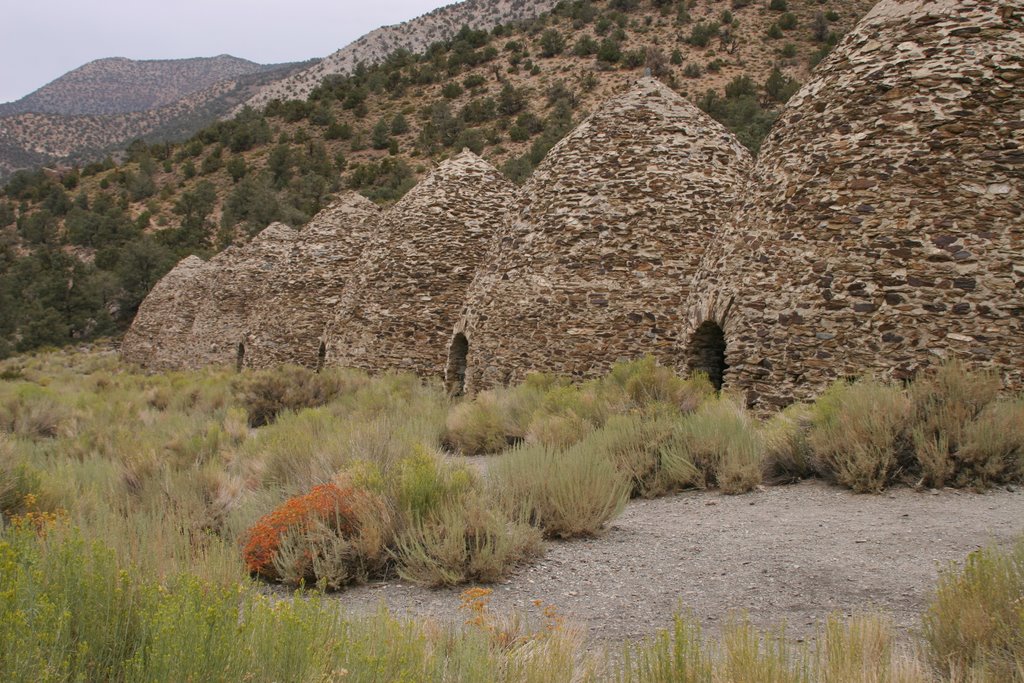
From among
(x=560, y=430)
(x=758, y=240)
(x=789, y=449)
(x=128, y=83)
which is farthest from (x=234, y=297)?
(x=128, y=83)

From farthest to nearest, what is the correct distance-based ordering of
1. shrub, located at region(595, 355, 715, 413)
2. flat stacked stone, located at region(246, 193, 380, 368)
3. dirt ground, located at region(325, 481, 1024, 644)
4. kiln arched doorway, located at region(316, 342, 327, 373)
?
1. flat stacked stone, located at region(246, 193, 380, 368)
2. kiln arched doorway, located at region(316, 342, 327, 373)
3. shrub, located at region(595, 355, 715, 413)
4. dirt ground, located at region(325, 481, 1024, 644)

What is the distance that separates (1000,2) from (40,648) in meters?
8.09

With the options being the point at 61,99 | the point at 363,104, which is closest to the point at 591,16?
the point at 363,104

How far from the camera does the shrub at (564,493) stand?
491cm

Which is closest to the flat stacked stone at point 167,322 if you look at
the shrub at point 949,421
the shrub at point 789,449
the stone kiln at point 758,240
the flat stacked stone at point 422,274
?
A: the stone kiln at point 758,240

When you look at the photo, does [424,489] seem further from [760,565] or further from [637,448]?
[637,448]

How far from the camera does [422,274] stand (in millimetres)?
13664

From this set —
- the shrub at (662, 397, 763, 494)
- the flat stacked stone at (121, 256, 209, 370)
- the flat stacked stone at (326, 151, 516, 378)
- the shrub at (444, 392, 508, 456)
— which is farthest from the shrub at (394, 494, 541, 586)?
the flat stacked stone at (121, 256, 209, 370)

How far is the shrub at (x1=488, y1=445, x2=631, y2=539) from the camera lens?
4910mm

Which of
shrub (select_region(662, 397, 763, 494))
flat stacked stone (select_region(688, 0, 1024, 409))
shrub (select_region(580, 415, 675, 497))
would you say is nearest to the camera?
shrub (select_region(662, 397, 763, 494))

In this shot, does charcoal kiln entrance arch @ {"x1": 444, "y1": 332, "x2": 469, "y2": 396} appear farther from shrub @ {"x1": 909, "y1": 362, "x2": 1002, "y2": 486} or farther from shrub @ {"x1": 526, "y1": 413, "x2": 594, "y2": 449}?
shrub @ {"x1": 909, "y1": 362, "x2": 1002, "y2": 486}

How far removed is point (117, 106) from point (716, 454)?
14479 centimetres

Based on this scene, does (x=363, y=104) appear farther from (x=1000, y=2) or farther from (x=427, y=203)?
(x=1000, y=2)

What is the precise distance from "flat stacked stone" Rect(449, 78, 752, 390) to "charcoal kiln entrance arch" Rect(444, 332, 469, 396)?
1.47 m
